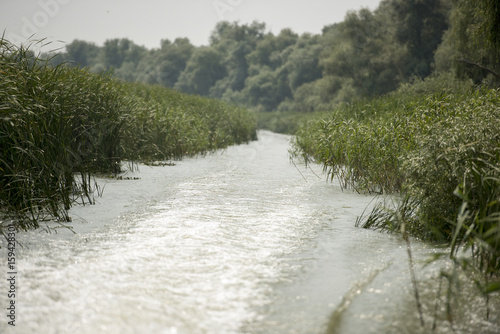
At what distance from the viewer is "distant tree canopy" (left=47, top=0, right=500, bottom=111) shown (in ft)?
45.6

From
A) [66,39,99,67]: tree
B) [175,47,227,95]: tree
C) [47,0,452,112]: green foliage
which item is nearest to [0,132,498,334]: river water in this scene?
[47,0,452,112]: green foliage

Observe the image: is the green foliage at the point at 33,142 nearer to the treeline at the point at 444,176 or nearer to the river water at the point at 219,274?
the river water at the point at 219,274

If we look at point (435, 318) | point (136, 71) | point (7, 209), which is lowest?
point (435, 318)

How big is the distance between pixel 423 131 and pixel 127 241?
3367mm

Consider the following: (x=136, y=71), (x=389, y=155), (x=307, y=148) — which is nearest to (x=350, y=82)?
(x=307, y=148)

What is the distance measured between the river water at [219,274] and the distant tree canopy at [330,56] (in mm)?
3395

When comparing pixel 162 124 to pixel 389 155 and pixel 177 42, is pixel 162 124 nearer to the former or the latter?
pixel 389 155

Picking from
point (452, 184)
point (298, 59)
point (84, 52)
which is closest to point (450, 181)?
point (452, 184)

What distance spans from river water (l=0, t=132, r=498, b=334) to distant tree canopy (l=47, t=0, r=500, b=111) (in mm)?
3395

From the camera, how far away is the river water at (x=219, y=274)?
2451mm

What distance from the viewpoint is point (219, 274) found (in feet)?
10.3

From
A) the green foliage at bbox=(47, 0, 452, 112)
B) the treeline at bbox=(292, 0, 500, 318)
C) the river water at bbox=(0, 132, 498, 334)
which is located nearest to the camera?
the river water at bbox=(0, 132, 498, 334)

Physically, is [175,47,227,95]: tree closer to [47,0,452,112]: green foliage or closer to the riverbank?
[47,0,452,112]: green foliage

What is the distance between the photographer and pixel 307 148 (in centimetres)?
1090
